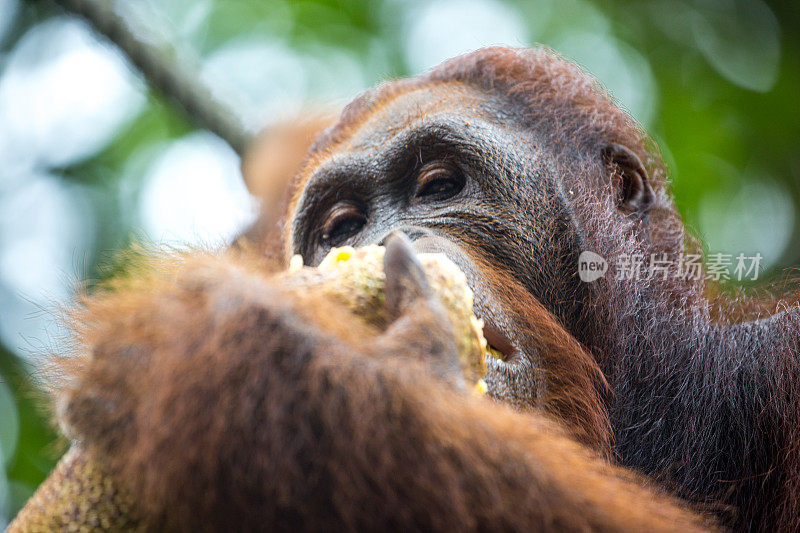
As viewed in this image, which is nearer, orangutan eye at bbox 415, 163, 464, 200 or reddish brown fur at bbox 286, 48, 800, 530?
reddish brown fur at bbox 286, 48, 800, 530

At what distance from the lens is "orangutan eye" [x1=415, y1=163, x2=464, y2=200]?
3.03 meters

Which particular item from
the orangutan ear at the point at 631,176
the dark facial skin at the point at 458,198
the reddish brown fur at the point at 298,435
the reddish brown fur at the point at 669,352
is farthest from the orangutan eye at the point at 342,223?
the reddish brown fur at the point at 298,435

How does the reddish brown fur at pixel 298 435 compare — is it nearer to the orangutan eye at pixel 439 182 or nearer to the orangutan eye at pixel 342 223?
the orangutan eye at pixel 439 182

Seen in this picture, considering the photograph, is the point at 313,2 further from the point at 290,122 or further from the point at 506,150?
the point at 506,150

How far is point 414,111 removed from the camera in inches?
131

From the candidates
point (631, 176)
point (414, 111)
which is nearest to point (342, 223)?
point (414, 111)

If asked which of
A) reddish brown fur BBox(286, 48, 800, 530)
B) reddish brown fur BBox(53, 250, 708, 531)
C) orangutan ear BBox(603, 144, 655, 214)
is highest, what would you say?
orangutan ear BBox(603, 144, 655, 214)

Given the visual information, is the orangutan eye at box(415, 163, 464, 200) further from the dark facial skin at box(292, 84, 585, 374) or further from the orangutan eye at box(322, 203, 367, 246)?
the orangutan eye at box(322, 203, 367, 246)

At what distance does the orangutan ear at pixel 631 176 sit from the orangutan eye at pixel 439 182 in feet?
2.38

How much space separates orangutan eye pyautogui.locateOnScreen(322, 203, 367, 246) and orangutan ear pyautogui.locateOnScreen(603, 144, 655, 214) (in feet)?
3.62

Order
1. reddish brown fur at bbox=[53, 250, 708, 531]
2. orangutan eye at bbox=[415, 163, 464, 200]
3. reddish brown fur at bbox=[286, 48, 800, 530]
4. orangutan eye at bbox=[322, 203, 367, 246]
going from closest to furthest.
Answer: reddish brown fur at bbox=[53, 250, 708, 531] < reddish brown fur at bbox=[286, 48, 800, 530] < orangutan eye at bbox=[415, 163, 464, 200] < orangutan eye at bbox=[322, 203, 367, 246]

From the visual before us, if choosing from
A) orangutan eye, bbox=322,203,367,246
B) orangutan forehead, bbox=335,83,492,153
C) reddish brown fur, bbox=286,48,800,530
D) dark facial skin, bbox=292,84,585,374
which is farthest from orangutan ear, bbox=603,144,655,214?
orangutan eye, bbox=322,203,367,246

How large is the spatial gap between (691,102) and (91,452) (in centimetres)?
537

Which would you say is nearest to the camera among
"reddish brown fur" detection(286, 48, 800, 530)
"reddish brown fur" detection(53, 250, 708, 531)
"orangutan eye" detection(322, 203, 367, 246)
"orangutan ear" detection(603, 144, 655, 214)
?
"reddish brown fur" detection(53, 250, 708, 531)
